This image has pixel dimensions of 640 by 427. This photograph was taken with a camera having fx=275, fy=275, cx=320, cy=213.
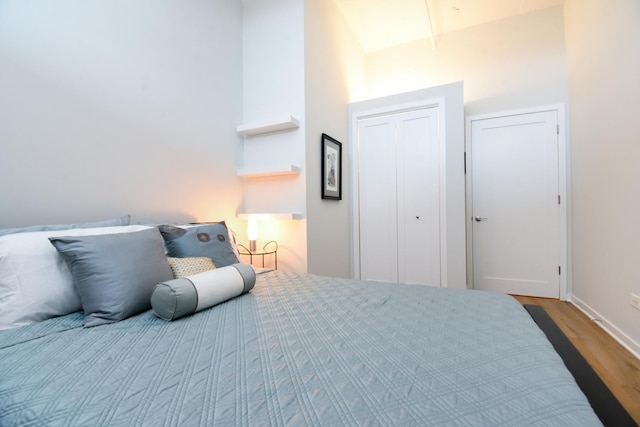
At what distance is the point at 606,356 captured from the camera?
1.86 metres

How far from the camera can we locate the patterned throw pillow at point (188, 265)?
4.42ft

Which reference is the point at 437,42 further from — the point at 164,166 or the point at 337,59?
the point at 164,166

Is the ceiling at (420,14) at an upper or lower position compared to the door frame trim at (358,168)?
upper

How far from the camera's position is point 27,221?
1.37 metres

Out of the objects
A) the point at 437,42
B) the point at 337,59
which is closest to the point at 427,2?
the point at 437,42

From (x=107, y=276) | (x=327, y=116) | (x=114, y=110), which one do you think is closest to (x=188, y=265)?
(x=107, y=276)

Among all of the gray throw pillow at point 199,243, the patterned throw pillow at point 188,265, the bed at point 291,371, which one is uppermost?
the gray throw pillow at point 199,243

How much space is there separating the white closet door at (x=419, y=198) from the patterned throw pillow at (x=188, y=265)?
2.37 meters

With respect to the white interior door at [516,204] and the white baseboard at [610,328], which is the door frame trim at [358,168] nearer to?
the white interior door at [516,204]

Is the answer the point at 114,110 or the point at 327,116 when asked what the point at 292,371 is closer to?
the point at 114,110

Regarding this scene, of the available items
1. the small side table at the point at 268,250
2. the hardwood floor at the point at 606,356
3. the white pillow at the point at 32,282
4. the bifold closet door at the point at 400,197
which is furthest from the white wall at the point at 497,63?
the white pillow at the point at 32,282

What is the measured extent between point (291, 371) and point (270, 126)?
2242mm

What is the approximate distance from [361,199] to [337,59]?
1691 millimetres

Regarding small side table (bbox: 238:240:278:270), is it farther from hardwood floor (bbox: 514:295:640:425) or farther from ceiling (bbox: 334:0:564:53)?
ceiling (bbox: 334:0:564:53)
